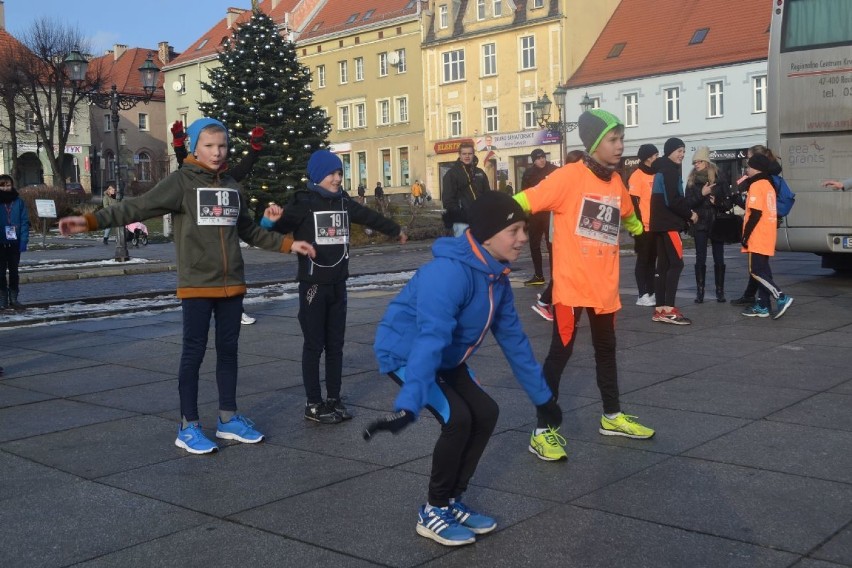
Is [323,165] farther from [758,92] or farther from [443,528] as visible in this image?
[758,92]

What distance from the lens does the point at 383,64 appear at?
68.6 meters

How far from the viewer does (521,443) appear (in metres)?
5.89

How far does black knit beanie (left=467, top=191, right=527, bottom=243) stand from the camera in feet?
14.0

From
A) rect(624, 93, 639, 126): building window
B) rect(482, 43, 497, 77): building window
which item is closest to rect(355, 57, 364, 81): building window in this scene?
rect(482, 43, 497, 77): building window

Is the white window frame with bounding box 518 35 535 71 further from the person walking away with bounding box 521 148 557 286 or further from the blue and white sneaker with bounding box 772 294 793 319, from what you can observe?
the blue and white sneaker with bounding box 772 294 793 319

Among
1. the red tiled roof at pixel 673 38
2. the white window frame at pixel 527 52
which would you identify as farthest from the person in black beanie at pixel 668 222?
the white window frame at pixel 527 52

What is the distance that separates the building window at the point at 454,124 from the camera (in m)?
63.7

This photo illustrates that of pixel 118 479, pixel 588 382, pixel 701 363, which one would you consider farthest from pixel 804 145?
pixel 118 479

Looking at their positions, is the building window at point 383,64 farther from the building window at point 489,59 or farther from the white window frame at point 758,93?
the white window frame at point 758,93

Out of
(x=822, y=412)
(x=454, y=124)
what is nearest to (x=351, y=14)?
(x=454, y=124)

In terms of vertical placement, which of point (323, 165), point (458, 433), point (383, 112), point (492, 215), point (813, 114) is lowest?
point (458, 433)

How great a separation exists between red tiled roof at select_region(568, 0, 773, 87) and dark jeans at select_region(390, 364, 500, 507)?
4666 cm

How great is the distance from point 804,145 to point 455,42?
49.7m

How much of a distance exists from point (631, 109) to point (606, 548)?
51513 mm
